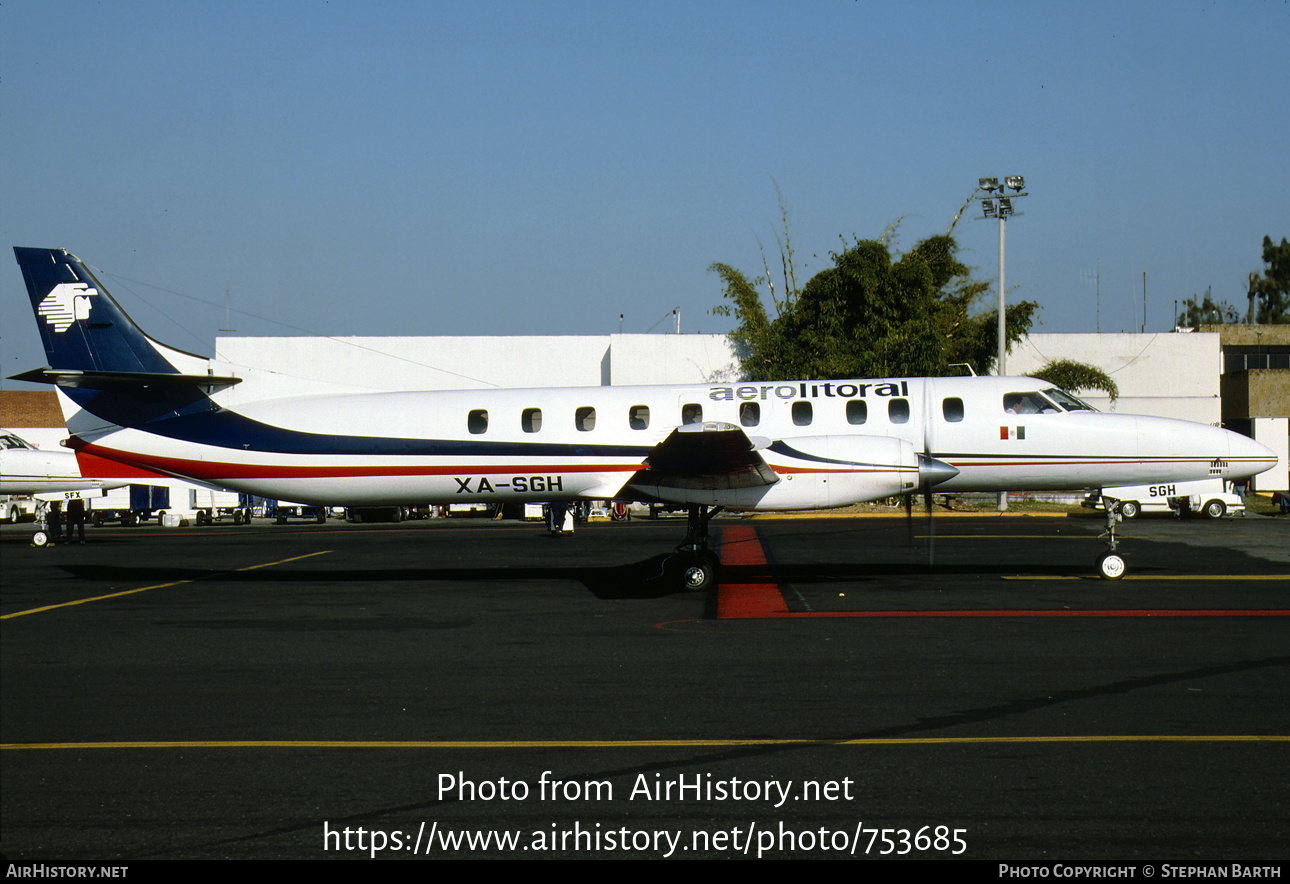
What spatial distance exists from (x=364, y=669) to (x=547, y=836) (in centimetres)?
427

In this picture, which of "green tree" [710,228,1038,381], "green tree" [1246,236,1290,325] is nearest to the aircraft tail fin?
"green tree" [710,228,1038,381]

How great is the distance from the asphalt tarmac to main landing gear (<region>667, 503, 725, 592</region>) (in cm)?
26

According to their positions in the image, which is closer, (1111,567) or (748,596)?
(748,596)

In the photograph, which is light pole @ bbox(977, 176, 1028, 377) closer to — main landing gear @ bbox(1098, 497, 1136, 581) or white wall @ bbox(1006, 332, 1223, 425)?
white wall @ bbox(1006, 332, 1223, 425)

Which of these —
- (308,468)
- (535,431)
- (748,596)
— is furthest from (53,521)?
(748,596)

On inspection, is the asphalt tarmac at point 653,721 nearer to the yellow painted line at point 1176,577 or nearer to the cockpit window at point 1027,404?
the yellow painted line at point 1176,577

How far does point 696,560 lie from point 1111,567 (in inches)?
231

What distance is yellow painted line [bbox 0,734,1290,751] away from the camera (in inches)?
233

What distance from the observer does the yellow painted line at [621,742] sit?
5.93 m

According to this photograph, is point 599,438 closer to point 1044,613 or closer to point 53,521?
point 1044,613

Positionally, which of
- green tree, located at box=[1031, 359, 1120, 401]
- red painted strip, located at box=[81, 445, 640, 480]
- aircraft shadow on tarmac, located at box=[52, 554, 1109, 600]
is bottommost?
aircraft shadow on tarmac, located at box=[52, 554, 1109, 600]

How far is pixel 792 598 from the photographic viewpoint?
1285 centimetres

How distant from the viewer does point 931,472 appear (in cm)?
1365
